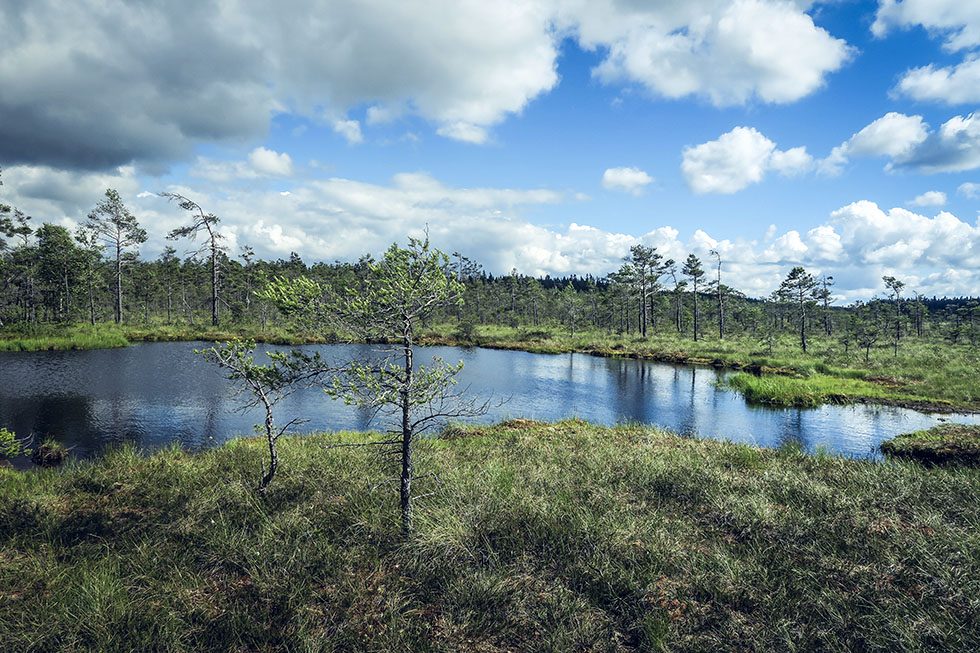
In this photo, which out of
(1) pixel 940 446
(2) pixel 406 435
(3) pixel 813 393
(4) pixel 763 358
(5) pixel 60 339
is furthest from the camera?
(4) pixel 763 358

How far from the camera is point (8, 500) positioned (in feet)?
36.4

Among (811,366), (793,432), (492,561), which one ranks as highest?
(811,366)

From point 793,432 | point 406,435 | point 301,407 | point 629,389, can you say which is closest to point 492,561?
point 406,435

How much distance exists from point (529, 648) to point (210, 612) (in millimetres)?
5063

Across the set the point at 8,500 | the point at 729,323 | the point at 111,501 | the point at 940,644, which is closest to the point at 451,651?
the point at 940,644

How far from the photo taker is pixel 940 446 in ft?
65.0

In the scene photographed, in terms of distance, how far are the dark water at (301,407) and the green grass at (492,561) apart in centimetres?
859

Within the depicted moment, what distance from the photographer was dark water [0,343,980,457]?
70.8ft

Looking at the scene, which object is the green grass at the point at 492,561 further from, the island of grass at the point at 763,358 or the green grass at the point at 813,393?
the green grass at the point at 813,393

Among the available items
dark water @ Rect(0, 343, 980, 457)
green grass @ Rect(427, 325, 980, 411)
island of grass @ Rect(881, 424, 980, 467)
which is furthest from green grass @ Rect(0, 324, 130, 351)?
island of grass @ Rect(881, 424, 980, 467)

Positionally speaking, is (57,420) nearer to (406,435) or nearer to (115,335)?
(406,435)

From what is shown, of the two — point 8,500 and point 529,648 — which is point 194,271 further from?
point 529,648

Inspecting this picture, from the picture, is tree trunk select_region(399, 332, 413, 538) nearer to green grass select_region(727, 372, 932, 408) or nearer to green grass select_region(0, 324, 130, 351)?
green grass select_region(727, 372, 932, 408)

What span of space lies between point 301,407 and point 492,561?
2075cm
